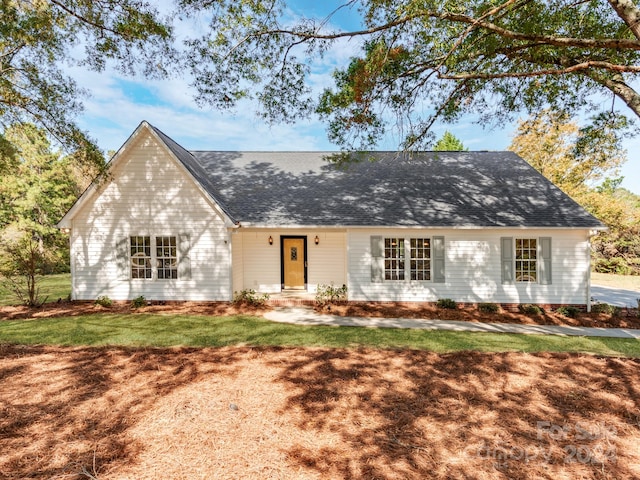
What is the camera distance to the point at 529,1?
20.2 feet

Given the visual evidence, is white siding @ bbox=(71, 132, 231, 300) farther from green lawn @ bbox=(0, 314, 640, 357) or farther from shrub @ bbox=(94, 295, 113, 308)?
green lawn @ bbox=(0, 314, 640, 357)

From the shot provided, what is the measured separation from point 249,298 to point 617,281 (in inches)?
755

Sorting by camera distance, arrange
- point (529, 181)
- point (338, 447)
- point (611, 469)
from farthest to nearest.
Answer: point (529, 181) < point (338, 447) < point (611, 469)

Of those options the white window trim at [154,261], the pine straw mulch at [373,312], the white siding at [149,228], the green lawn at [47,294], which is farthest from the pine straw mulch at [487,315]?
the green lawn at [47,294]

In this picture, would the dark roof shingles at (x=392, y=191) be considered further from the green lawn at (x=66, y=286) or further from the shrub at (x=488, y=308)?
the green lawn at (x=66, y=286)

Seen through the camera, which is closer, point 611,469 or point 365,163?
point 611,469

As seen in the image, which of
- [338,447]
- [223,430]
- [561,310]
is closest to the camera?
[338,447]

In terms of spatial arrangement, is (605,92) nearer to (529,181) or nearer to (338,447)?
(529,181)

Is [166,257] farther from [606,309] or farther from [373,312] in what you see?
[606,309]

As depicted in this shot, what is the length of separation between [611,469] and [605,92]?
892cm

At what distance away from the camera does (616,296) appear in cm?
1208

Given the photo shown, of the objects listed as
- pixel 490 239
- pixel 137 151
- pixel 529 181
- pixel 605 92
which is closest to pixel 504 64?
pixel 605 92

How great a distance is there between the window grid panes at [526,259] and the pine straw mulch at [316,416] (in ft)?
17.0

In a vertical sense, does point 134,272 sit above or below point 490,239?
below
